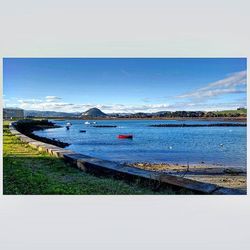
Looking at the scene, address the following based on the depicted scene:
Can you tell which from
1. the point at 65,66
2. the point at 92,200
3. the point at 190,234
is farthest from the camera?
the point at 65,66

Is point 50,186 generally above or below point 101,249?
above

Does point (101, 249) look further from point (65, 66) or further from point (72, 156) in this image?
point (65, 66)

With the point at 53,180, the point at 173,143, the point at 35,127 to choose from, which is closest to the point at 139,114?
the point at 173,143

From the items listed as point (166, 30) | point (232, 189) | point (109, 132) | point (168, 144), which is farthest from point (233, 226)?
point (166, 30)

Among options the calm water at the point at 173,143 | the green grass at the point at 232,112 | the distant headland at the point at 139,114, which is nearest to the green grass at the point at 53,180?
the calm water at the point at 173,143

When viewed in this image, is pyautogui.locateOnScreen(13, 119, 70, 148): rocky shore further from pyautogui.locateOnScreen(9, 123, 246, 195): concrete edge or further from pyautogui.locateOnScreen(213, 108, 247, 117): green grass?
pyautogui.locateOnScreen(213, 108, 247, 117): green grass

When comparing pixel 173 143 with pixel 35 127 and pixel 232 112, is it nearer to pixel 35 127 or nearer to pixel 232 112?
pixel 232 112
